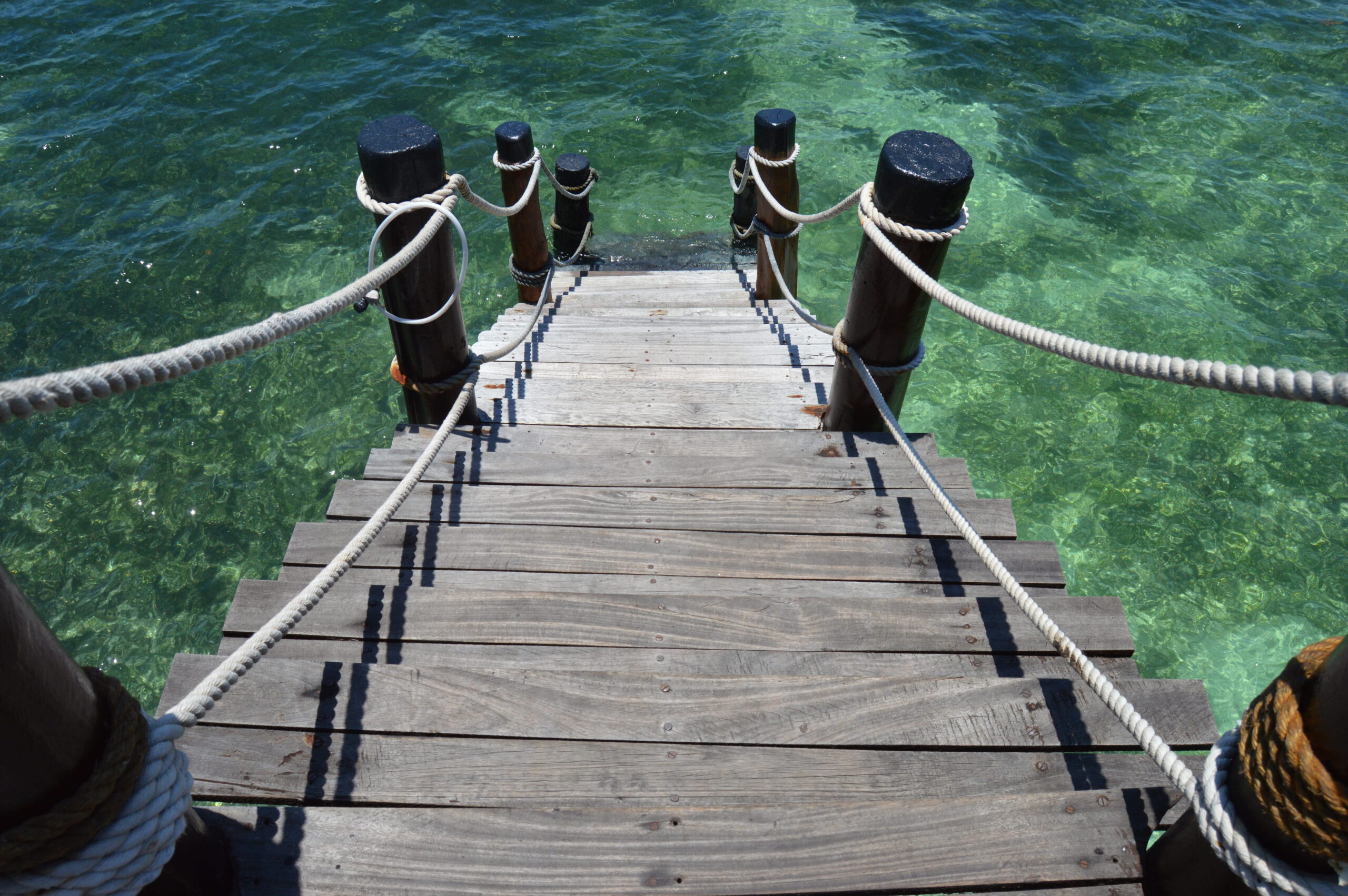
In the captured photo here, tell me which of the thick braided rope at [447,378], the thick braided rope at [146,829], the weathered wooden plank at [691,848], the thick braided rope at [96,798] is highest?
the thick braided rope at [96,798]

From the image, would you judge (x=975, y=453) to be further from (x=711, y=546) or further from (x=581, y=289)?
(x=711, y=546)

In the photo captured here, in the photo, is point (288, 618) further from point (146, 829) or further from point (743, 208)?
point (743, 208)

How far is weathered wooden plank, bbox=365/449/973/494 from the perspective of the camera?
3.00m

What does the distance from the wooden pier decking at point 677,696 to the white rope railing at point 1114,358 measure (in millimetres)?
896

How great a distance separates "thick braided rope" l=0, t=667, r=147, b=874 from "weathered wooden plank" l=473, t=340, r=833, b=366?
3.02m

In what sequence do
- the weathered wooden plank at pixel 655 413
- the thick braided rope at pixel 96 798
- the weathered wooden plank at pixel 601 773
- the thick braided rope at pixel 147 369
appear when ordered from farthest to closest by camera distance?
the weathered wooden plank at pixel 655 413 < the weathered wooden plank at pixel 601 773 < the thick braided rope at pixel 96 798 < the thick braided rope at pixel 147 369

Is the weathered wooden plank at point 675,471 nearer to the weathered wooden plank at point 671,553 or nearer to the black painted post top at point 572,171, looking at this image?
the weathered wooden plank at point 671,553

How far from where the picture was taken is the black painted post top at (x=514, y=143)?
4984mm

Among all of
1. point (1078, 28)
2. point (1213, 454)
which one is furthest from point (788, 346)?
point (1078, 28)

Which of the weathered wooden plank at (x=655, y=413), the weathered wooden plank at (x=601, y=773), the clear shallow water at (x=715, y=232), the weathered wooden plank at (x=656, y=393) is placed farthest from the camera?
the clear shallow water at (x=715, y=232)

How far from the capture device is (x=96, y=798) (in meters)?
1.24

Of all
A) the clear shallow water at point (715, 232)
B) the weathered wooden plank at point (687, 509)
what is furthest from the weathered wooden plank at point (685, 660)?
the clear shallow water at point (715, 232)

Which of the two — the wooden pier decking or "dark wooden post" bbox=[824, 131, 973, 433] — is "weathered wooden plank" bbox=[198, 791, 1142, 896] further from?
"dark wooden post" bbox=[824, 131, 973, 433]

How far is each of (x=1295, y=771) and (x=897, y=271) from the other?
1.96 metres
